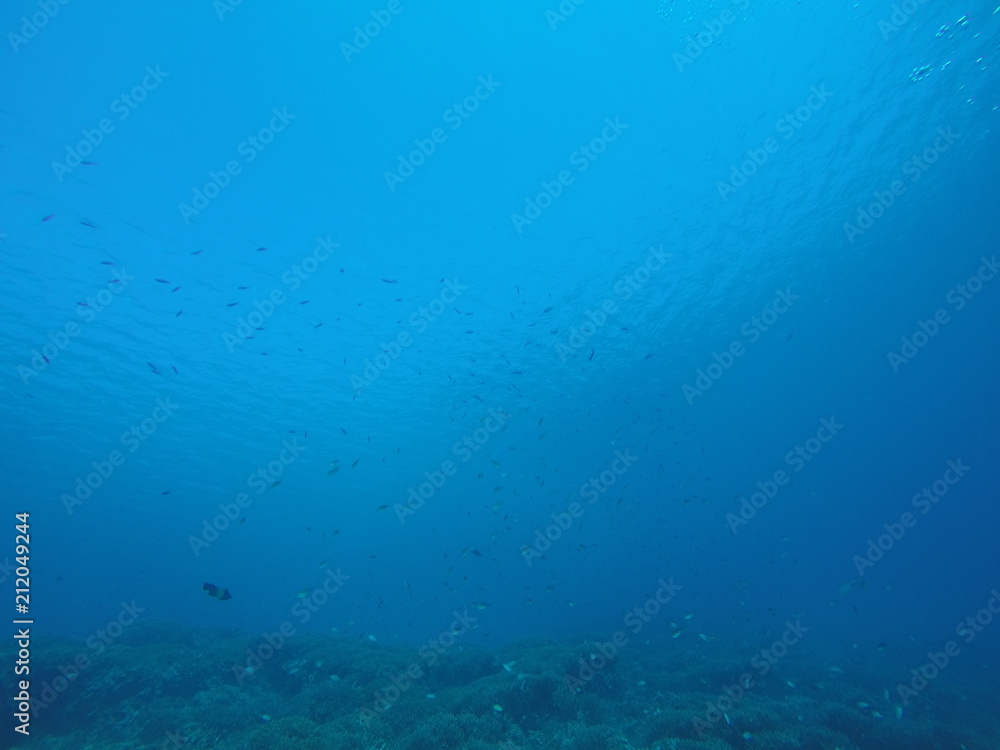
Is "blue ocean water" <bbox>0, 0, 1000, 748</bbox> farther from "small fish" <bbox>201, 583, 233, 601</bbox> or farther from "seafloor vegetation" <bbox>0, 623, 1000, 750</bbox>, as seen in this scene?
"small fish" <bbox>201, 583, 233, 601</bbox>

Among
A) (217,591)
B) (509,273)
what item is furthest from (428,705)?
(509,273)

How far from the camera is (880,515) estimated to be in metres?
76.8

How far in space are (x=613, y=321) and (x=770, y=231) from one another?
30.0 ft

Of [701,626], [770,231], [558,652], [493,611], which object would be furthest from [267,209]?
[493,611]

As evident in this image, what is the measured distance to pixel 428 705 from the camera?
938 cm

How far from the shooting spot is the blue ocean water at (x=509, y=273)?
1373 centimetres

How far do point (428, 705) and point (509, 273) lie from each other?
1787cm

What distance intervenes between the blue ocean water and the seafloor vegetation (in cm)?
16

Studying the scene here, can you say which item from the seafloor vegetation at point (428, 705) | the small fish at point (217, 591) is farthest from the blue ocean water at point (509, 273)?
the small fish at point (217, 591)

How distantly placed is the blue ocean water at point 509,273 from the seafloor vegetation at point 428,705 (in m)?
0.16

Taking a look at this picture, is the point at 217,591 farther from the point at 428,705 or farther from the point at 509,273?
the point at 509,273

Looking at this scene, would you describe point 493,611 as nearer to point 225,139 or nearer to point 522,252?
point 522,252

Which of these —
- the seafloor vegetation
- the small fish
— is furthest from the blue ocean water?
the small fish

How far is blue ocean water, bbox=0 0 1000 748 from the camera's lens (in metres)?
13.7
